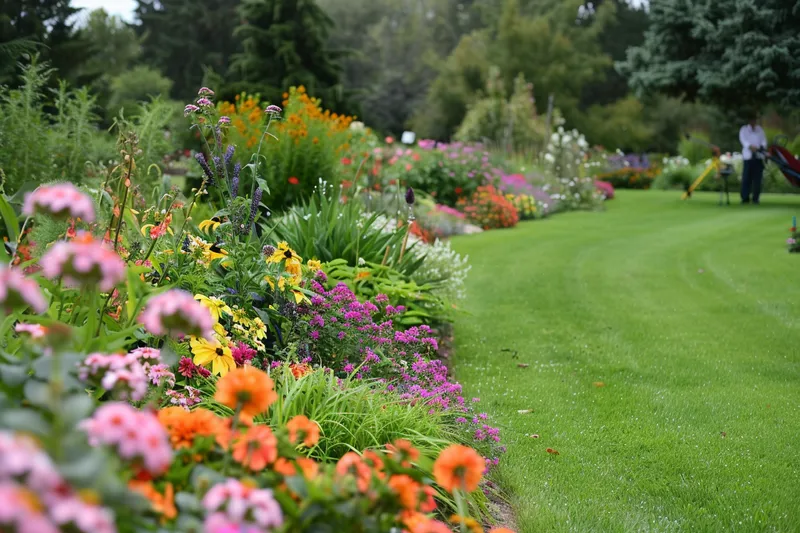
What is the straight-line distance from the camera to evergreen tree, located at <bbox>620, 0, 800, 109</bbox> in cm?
1605

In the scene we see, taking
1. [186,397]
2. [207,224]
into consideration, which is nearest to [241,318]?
[186,397]

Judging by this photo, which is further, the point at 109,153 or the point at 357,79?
the point at 357,79

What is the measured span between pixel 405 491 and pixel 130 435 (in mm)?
547

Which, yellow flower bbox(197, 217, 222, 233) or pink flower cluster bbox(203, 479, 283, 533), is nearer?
pink flower cluster bbox(203, 479, 283, 533)

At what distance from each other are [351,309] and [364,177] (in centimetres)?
730

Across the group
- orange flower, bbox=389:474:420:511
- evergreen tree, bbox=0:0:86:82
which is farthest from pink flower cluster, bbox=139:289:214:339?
evergreen tree, bbox=0:0:86:82

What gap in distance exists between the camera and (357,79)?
37281mm

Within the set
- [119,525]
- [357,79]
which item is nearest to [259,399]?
[119,525]

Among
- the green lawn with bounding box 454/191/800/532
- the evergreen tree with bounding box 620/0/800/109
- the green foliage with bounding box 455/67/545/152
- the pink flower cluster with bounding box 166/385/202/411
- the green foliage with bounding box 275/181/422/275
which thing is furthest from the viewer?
the green foliage with bounding box 455/67/545/152

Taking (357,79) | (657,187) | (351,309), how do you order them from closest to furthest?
(351,309)
(657,187)
(357,79)

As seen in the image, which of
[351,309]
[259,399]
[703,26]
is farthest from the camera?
[703,26]

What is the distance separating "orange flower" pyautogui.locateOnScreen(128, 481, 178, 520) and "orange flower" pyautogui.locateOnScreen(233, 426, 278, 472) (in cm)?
14

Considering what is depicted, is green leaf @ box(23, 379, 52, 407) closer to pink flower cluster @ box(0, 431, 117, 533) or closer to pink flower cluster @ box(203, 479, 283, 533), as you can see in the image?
pink flower cluster @ box(0, 431, 117, 533)

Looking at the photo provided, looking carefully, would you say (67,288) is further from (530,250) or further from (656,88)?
(656,88)
